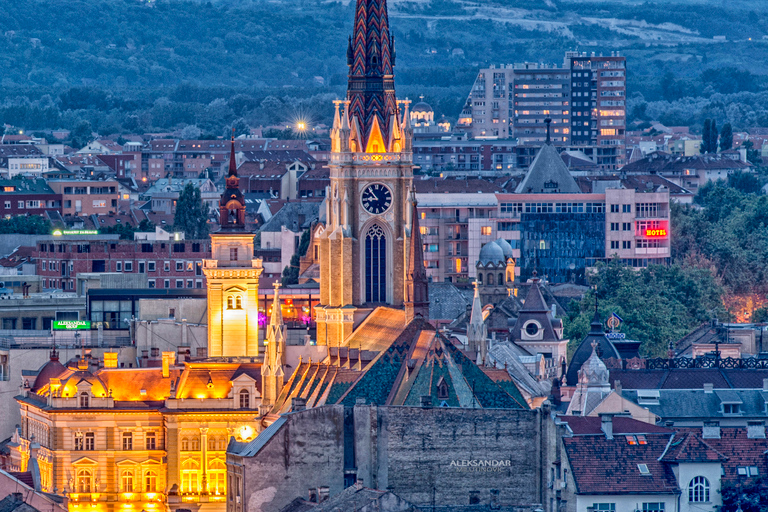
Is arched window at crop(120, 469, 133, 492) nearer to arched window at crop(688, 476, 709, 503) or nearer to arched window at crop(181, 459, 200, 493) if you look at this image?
arched window at crop(181, 459, 200, 493)

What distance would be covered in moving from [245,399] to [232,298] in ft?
49.6

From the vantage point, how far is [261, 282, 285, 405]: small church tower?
136 metres

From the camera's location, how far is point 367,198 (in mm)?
159125

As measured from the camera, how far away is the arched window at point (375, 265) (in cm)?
15800

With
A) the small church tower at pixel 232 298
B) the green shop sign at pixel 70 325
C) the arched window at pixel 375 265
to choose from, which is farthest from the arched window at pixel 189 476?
the green shop sign at pixel 70 325

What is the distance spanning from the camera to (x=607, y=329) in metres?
180

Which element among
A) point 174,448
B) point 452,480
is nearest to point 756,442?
point 452,480

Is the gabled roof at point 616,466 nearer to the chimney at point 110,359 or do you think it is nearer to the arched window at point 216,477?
the arched window at point 216,477

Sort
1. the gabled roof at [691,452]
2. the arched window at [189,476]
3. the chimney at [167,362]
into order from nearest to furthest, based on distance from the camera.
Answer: the gabled roof at [691,452], the arched window at [189,476], the chimney at [167,362]

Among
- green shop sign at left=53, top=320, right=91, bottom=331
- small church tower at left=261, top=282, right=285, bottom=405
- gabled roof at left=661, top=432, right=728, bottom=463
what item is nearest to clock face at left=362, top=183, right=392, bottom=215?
small church tower at left=261, top=282, right=285, bottom=405

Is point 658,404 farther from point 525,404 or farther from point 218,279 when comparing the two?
point 218,279

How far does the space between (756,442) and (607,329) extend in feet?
244

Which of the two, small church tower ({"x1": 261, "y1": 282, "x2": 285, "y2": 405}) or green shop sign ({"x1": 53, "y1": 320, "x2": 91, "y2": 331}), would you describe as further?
green shop sign ({"x1": 53, "y1": 320, "x2": 91, "y2": 331})

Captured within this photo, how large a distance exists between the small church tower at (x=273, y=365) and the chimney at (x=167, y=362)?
25.6 feet
